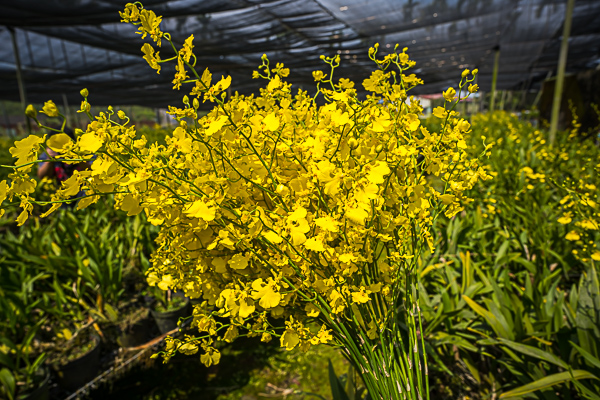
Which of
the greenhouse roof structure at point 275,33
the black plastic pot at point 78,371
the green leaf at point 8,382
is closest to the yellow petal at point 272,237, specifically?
the green leaf at point 8,382

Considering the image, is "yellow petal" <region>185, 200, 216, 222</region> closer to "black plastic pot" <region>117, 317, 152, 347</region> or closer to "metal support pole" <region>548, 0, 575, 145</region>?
"black plastic pot" <region>117, 317, 152, 347</region>

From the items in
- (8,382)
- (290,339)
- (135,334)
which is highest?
(290,339)

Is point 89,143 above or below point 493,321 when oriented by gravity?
above

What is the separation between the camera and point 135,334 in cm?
218

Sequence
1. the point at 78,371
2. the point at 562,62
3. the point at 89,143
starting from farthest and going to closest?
1. the point at 562,62
2. the point at 78,371
3. the point at 89,143

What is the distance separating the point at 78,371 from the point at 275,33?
17.4ft

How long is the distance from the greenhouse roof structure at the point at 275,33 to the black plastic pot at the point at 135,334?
11.9 ft

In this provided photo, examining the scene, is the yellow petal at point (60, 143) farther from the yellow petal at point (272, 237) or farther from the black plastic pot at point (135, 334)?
the black plastic pot at point (135, 334)

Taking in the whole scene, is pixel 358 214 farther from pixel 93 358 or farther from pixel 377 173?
pixel 93 358

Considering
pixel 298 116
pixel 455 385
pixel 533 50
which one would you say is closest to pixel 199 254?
pixel 298 116

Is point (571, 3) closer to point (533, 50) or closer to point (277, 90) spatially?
point (277, 90)

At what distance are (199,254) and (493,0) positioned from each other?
6.10 meters

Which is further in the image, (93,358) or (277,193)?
(93,358)

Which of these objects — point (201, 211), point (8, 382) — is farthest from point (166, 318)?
point (201, 211)
